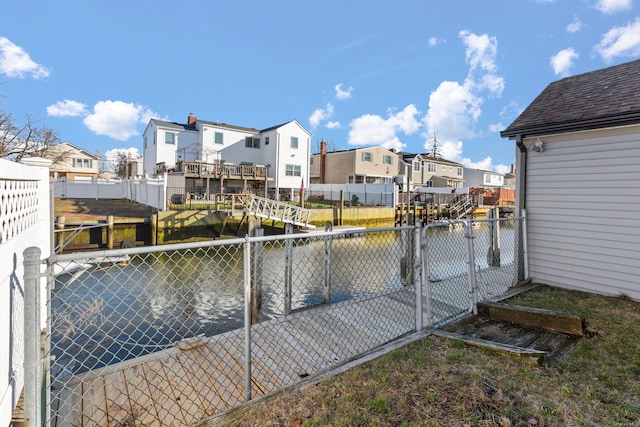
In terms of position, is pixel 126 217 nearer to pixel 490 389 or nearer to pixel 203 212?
pixel 203 212

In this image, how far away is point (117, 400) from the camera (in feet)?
9.29

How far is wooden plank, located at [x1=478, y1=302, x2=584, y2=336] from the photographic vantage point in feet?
12.1

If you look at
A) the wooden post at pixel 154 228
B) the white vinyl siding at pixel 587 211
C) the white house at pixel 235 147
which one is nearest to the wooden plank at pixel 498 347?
Result: the white vinyl siding at pixel 587 211

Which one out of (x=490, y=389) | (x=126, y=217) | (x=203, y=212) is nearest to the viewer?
(x=490, y=389)

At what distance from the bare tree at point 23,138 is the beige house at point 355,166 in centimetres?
2160

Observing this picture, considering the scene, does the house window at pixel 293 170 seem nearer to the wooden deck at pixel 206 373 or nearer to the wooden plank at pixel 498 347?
the wooden deck at pixel 206 373

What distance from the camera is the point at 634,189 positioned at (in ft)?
16.9

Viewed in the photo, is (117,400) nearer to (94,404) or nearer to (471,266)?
(94,404)

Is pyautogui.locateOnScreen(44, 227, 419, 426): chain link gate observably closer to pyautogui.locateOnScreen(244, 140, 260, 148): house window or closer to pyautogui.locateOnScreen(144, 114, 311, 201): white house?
pyautogui.locateOnScreen(144, 114, 311, 201): white house

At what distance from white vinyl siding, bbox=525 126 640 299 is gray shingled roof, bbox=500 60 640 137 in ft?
0.97

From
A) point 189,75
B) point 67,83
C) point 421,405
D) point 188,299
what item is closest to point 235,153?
point 189,75

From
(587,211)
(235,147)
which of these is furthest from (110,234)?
(587,211)

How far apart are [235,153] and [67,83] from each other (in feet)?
40.1

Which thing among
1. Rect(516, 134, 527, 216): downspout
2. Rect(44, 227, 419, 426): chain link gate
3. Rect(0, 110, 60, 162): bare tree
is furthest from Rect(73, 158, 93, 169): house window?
Rect(516, 134, 527, 216): downspout
